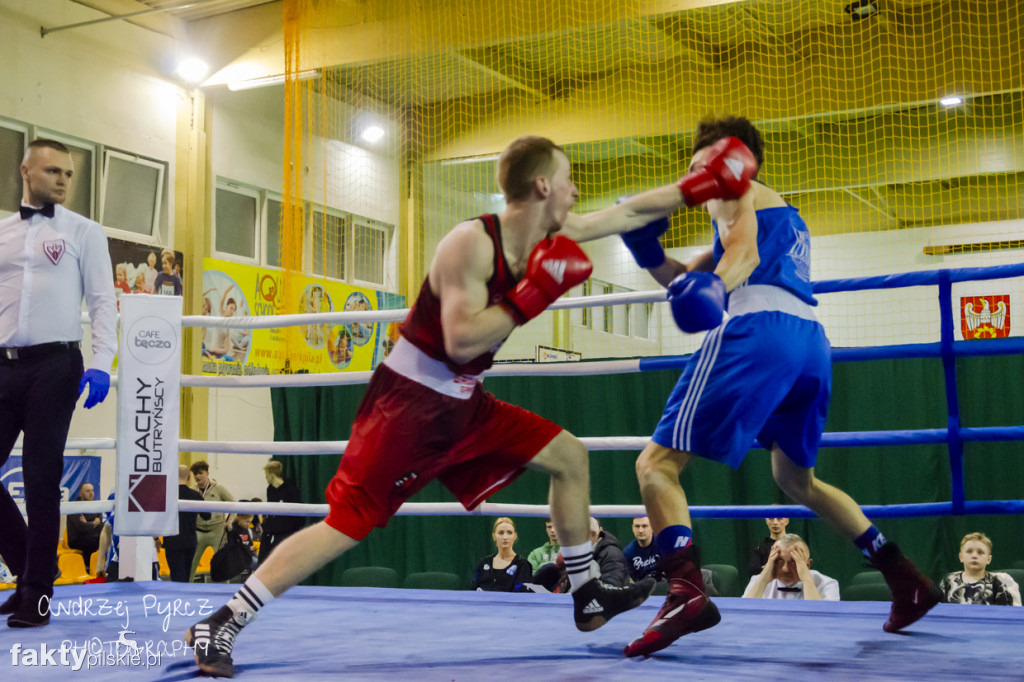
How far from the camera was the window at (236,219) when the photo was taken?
10.5 metres

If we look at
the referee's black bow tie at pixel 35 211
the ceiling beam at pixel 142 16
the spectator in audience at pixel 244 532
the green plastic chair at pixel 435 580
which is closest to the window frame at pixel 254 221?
the ceiling beam at pixel 142 16

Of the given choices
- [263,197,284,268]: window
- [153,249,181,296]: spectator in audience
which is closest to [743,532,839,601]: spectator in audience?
[153,249,181,296]: spectator in audience

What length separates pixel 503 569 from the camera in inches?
210

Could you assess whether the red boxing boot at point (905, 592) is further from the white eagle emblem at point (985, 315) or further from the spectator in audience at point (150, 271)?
the white eagle emblem at point (985, 315)

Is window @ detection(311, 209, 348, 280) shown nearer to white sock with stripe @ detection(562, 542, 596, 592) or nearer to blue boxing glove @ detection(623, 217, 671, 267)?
blue boxing glove @ detection(623, 217, 671, 267)

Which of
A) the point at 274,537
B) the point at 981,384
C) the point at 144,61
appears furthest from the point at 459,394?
the point at 144,61

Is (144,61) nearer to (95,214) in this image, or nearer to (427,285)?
(95,214)

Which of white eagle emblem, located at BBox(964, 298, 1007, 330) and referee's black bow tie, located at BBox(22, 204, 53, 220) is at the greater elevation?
white eagle emblem, located at BBox(964, 298, 1007, 330)

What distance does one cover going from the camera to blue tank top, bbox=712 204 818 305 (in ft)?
7.39

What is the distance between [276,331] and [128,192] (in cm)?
218

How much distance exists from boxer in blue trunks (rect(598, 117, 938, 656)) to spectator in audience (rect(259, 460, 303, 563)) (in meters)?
5.46

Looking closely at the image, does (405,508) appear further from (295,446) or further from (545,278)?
(545,278)

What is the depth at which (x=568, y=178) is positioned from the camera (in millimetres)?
2062

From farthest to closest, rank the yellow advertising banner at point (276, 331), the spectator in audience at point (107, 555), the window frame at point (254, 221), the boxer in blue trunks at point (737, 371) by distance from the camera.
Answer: the window frame at point (254, 221) → the yellow advertising banner at point (276, 331) → the spectator in audience at point (107, 555) → the boxer in blue trunks at point (737, 371)
